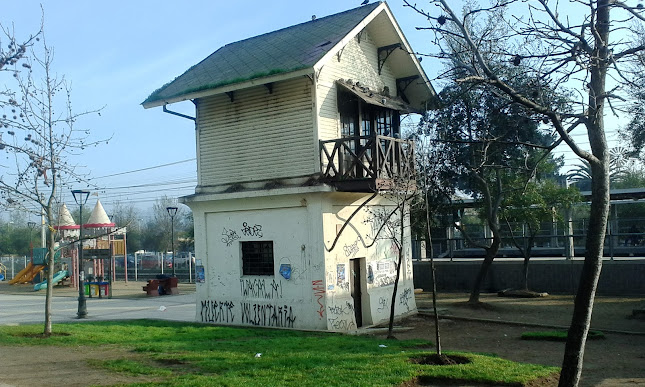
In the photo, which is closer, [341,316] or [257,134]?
[341,316]

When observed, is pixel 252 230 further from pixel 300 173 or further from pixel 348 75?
pixel 348 75

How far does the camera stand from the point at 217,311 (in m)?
17.4

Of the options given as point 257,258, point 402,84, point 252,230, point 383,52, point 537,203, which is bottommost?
point 257,258

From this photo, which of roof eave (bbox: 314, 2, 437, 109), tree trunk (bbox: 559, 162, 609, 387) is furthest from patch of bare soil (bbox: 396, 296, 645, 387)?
roof eave (bbox: 314, 2, 437, 109)

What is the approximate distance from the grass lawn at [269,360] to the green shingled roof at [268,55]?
Result: 6.99 metres

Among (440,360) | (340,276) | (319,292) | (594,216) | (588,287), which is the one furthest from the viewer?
(340,276)

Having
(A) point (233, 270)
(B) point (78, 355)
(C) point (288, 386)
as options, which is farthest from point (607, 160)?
(A) point (233, 270)

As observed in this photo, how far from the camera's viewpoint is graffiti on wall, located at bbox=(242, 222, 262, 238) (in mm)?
16688

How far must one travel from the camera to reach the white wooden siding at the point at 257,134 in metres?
16.1

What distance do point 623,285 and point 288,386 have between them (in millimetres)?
18961

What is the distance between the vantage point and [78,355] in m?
11.3

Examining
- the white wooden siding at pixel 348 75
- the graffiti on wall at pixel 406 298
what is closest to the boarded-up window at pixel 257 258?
the white wooden siding at pixel 348 75

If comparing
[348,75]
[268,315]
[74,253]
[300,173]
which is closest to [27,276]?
[74,253]

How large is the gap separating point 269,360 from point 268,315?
6340mm
